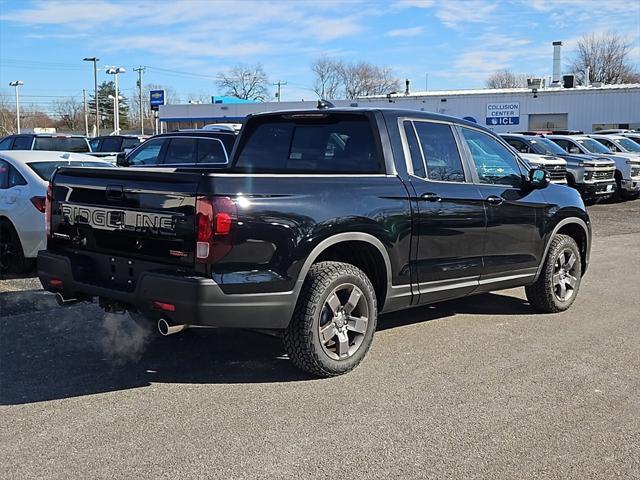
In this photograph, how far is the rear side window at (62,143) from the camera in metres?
19.0

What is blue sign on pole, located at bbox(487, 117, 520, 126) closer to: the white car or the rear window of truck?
the white car

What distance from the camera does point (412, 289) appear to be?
571 centimetres

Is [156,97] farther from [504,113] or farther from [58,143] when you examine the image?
[58,143]

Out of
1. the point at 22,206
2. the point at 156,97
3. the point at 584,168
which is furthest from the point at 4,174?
the point at 156,97

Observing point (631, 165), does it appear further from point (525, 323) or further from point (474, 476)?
point (474, 476)

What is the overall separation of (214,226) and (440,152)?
2.41 metres

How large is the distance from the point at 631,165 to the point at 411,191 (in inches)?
707

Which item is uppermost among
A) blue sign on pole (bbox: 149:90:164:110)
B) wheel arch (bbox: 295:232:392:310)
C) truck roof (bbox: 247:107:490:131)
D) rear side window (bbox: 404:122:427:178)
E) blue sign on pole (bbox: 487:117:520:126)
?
blue sign on pole (bbox: 149:90:164:110)

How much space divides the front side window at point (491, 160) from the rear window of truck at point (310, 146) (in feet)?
3.74

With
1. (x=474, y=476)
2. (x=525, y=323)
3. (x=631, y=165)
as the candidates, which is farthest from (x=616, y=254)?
(x=631, y=165)

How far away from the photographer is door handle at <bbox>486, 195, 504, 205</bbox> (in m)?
6.31

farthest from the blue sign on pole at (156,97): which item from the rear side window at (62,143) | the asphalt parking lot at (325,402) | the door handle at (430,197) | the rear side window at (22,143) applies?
the door handle at (430,197)

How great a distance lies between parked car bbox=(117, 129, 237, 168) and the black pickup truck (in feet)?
20.4

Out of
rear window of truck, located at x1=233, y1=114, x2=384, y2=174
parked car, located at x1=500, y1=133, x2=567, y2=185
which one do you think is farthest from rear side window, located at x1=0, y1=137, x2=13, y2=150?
rear window of truck, located at x1=233, y1=114, x2=384, y2=174
